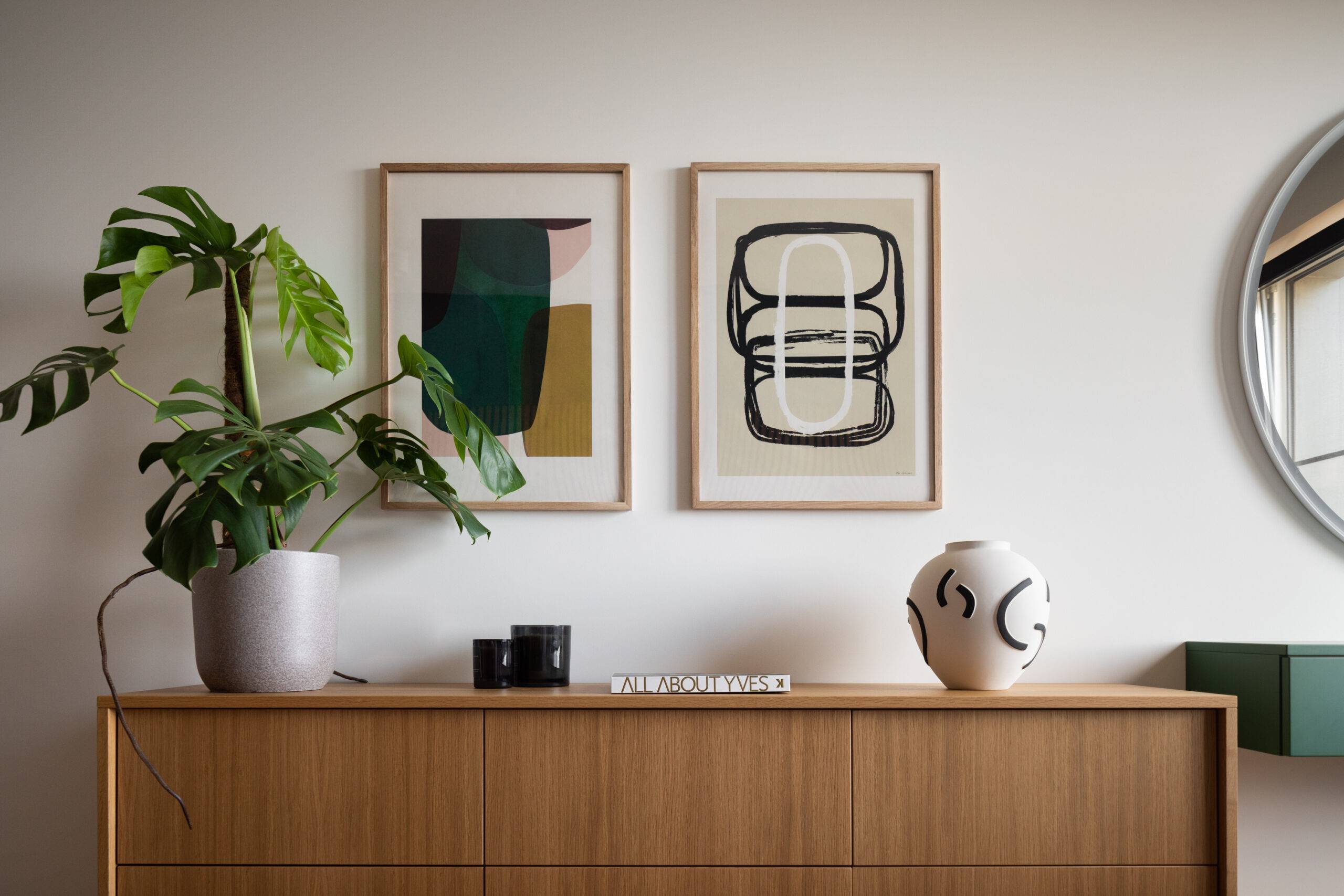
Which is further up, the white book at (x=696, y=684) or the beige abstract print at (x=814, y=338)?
the beige abstract print at (x=814, y=338)

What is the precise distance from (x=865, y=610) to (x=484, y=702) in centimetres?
86

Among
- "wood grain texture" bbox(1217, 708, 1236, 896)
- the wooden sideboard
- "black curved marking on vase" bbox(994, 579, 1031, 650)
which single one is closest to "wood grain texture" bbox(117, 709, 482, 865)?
the wooden sideboard

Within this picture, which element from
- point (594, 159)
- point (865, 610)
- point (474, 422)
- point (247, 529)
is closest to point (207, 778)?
point (247, 529)

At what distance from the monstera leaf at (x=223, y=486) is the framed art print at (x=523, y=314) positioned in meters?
0.44

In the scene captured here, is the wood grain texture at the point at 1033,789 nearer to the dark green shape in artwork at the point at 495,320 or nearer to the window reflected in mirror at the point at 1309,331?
the window reflected in mirror at the point at 1309,331

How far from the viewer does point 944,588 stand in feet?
5.51

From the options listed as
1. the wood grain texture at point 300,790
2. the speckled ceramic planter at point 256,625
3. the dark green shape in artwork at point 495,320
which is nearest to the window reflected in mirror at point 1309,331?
the dark green shape in artwork at point 495,320

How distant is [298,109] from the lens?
6.60 ft

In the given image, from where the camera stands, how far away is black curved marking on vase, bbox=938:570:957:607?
5.49ft

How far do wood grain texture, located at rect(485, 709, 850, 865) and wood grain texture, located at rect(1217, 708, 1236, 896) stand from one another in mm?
649

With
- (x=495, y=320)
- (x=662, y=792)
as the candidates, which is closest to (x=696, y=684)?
(x=662, y=792)

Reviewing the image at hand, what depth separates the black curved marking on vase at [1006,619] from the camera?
164cm

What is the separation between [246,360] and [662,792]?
44.6 inches

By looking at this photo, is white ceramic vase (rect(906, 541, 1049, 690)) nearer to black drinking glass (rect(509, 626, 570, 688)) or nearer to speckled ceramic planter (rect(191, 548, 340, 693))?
black drinking glass (rect(509, 626, 570, 688))
